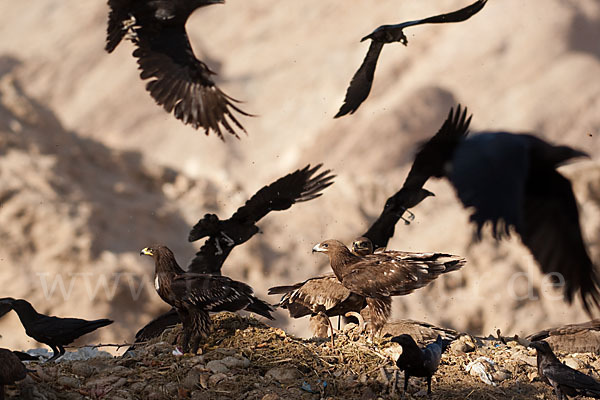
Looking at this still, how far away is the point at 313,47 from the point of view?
575 inches

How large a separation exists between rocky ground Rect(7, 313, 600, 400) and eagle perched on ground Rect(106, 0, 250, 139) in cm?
253

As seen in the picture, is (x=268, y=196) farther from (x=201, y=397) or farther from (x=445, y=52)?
(x=445, y=52)

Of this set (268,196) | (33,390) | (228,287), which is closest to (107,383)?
(33,390)

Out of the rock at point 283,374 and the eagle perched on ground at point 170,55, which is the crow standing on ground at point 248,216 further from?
the rock at point 283,374

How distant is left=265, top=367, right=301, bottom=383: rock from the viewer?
190 inches

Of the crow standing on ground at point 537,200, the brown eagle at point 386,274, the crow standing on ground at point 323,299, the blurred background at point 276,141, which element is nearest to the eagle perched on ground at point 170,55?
the crow standing on ground at point 323,299

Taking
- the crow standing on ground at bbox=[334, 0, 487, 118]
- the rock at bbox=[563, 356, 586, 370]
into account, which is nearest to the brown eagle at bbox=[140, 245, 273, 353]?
the crow standing on ground at bbox=[334, 0, 487, 118]

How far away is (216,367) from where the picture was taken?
484 centimetres

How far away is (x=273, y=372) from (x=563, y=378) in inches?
64.3

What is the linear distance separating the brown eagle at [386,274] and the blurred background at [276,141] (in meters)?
4.75

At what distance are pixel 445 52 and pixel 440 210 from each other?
3.29 m

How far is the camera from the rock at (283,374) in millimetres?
4816

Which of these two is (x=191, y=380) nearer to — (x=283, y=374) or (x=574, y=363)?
(x=283, y=374)

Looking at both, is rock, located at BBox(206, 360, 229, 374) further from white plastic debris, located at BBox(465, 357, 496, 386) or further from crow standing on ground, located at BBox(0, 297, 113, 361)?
white plastic debris, located at BBox(465, 357, 496, 386)
